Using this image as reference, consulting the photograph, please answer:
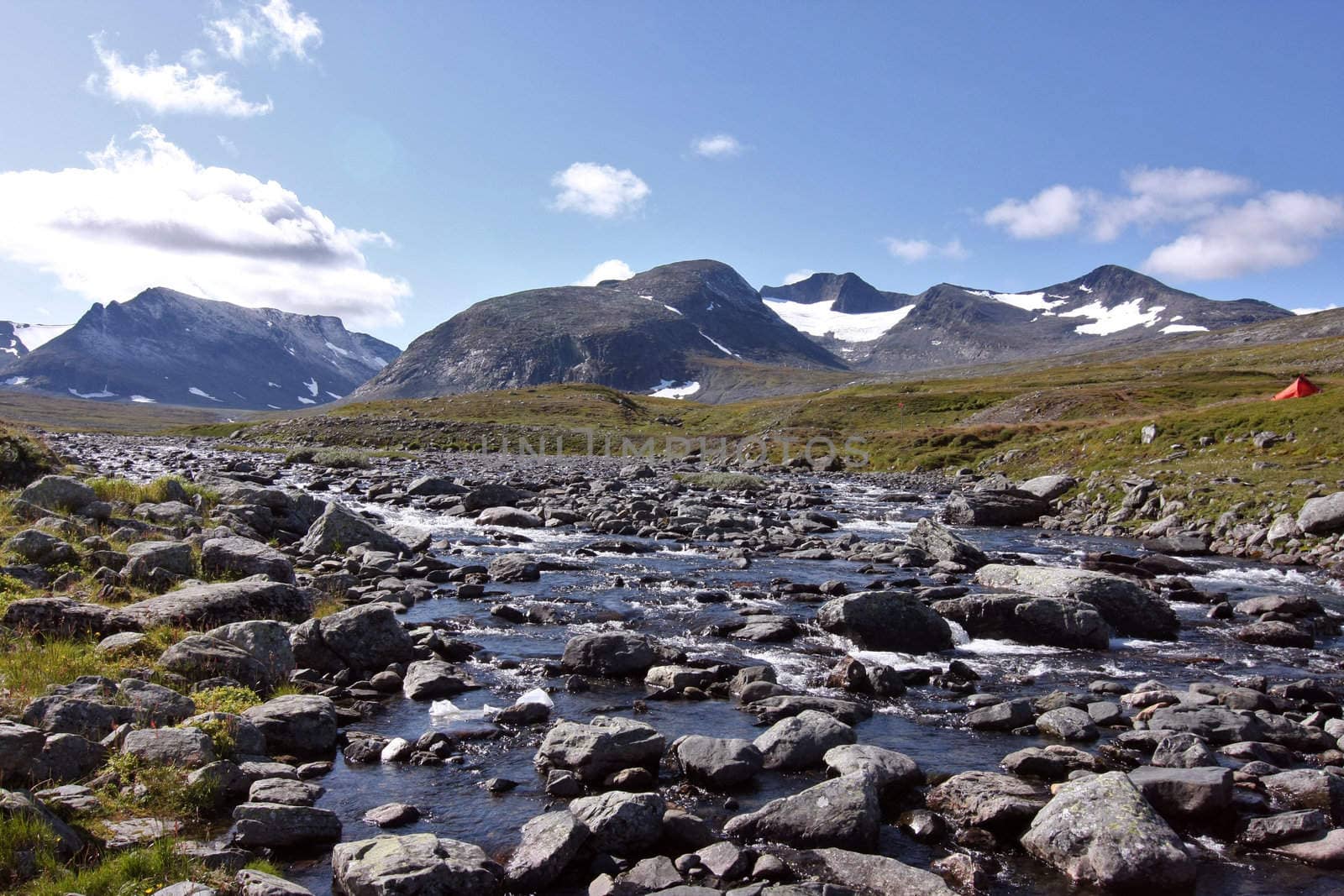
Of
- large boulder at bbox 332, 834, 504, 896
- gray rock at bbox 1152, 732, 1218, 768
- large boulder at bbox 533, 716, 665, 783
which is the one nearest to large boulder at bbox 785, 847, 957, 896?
large boulder at bbox 533, 716, 665, 783

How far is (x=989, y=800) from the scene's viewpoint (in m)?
10.6

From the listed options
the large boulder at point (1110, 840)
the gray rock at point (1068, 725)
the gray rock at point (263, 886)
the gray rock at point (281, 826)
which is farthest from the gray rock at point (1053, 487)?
the gray rock at point (263, 886)

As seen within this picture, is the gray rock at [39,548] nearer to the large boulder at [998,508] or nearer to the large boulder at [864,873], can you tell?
the large boulder at [864,873]

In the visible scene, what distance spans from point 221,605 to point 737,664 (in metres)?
10.7

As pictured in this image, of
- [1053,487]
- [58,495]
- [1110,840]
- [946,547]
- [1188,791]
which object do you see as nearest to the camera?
[1110,840]

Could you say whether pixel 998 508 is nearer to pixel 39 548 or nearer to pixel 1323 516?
pixel 1323 516

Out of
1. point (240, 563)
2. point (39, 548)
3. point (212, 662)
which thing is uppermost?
point (39, 548)

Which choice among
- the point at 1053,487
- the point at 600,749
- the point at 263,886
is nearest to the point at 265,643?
the point at 600,749

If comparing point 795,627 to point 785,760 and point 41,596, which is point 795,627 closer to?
point 785,760

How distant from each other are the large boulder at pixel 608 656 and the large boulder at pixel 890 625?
517 cm

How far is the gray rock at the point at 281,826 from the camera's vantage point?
366 inches

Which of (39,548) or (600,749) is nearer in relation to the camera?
(600,749)

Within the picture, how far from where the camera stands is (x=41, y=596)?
1507 cm

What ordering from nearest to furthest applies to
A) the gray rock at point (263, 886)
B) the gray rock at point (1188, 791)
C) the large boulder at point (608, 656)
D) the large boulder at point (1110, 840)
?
1. the gray rock at point (263, 886)
2. the large boulder at point (1110, 840)
3. the gray rock at point (1188, 791)
4. the large boulder at point (608, 656)
